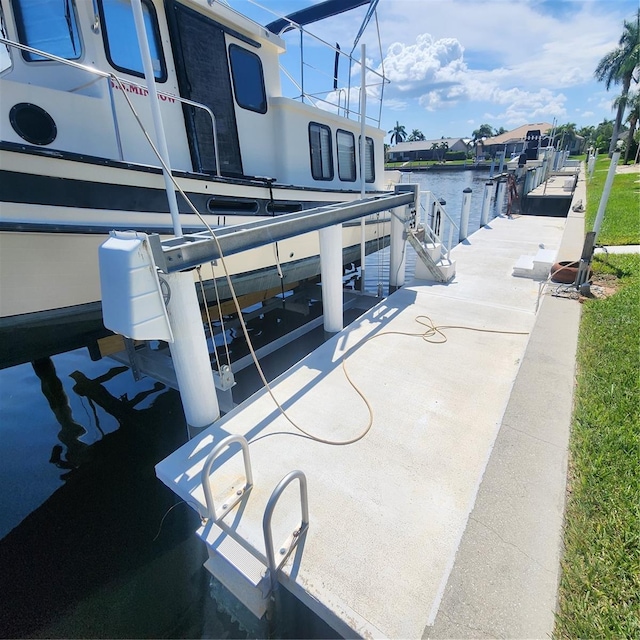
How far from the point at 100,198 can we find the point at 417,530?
3.42 m

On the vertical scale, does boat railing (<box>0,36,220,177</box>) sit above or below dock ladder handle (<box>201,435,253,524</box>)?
above

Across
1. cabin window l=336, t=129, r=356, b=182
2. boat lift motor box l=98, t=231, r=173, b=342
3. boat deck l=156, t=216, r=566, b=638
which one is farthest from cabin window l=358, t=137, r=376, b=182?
boat lift motor box l=98, t=231, r=173, b=342

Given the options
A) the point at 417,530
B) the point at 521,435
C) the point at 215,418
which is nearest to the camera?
the point at 417,530

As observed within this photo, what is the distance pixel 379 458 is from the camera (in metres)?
2.50

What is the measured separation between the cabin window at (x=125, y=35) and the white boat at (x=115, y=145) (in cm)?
1

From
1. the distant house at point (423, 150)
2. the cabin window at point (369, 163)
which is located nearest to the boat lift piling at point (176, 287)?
the cabin window at point (369, 163)

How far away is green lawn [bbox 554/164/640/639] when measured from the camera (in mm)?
1608

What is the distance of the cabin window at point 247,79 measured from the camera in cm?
486

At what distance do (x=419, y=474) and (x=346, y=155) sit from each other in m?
6.23

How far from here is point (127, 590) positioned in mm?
2500

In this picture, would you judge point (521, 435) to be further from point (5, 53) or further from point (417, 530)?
point (5, 53)

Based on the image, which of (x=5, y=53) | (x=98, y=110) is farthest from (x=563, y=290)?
(x=5, y=53)

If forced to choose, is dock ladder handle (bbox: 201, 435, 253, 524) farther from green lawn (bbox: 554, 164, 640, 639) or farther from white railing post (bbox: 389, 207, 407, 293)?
white railing post (bbox: 389, 207, 407, 293)

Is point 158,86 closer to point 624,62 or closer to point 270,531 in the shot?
point 270,531
